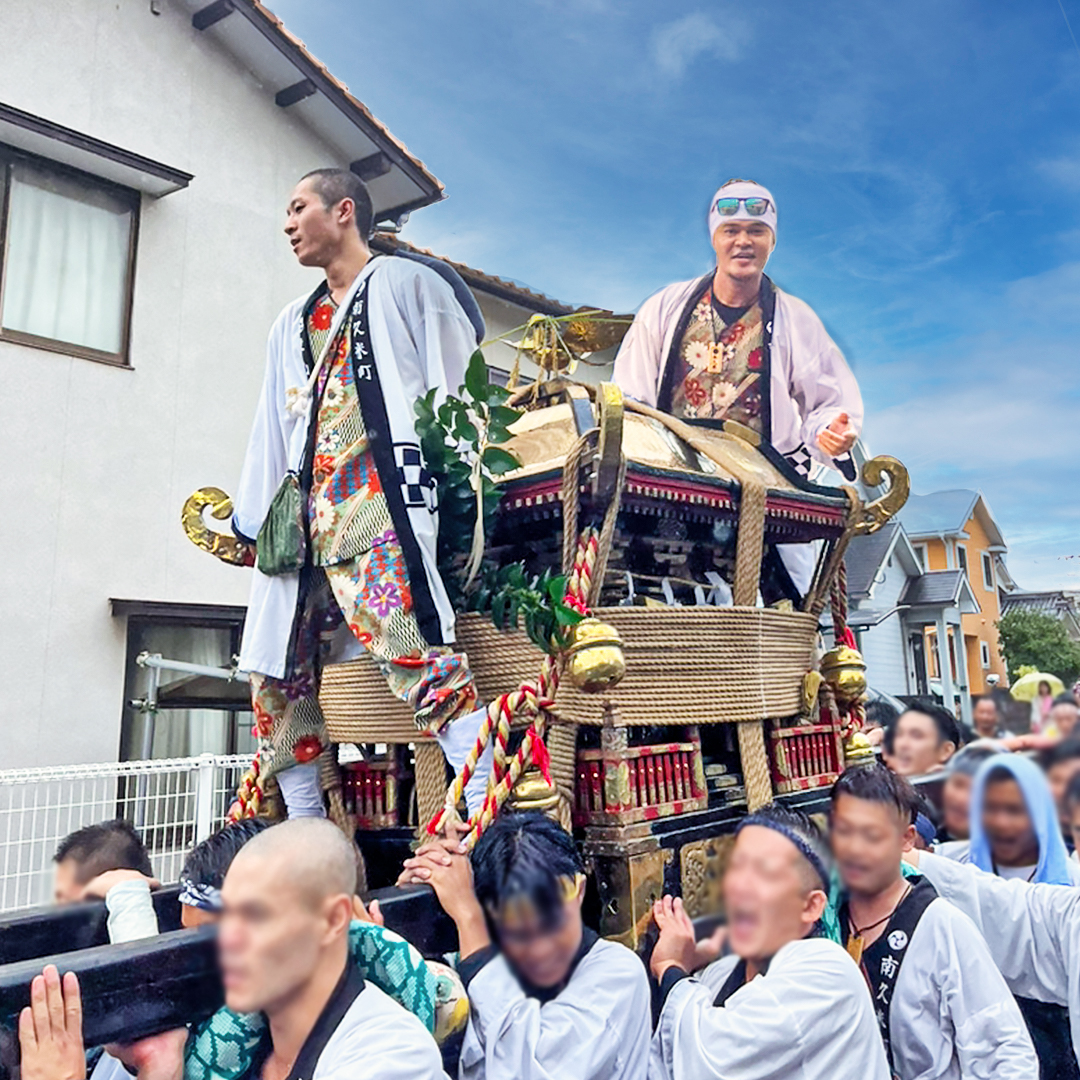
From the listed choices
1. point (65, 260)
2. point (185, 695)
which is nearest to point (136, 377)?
point (65, 260)

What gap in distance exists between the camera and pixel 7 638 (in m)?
6.09

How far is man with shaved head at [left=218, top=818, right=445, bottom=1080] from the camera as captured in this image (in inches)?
49.3

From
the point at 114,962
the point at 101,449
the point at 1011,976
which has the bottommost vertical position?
the point at 1011,976

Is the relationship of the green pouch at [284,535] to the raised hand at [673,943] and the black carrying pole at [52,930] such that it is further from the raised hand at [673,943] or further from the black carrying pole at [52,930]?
the raised hand at [673,943]


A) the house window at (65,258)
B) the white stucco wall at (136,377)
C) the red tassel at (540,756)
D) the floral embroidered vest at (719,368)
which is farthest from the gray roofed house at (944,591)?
the house window at (65,258)

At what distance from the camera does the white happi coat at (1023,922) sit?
6.70 feet

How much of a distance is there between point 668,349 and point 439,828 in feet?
5.95

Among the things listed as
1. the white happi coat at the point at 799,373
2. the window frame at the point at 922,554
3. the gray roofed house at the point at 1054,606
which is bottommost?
the gray roofed house at the point at 1054,606

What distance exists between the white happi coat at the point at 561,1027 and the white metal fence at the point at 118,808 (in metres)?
4.22

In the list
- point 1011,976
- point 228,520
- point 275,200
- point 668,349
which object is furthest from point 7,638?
point 1011,976

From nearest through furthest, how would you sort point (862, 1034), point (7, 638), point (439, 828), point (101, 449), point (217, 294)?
1. point (862, 1034)
2. point (439, 828)
3. point (7, 638)
4. point (101, 449)
5. point (217, 294)

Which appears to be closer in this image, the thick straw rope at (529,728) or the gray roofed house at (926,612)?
the gray roofed house at (926,612)

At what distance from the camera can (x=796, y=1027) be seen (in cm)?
155

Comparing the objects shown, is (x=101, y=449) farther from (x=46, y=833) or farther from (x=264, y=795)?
(x=264, y=795)
